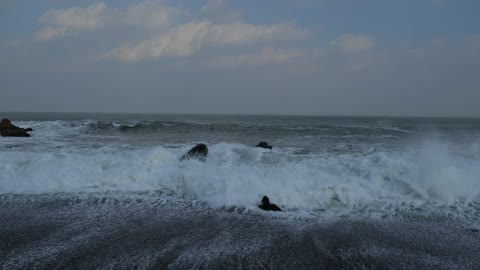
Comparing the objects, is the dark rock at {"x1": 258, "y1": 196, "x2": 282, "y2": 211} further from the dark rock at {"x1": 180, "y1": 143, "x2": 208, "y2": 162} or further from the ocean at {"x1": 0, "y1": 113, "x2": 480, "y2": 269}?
the dark rock at {"x1": 180, "y1": 143, "x2": 208, "y2": 162}

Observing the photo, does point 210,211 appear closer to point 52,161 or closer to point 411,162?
point 52,161

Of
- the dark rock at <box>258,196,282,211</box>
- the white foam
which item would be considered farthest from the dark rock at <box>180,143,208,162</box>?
the dark rock at <box>258,196,282,211</box>

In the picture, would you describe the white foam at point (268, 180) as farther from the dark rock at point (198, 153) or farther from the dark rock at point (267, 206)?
the dark rock at point (198, 153)

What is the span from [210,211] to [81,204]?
2651 mm

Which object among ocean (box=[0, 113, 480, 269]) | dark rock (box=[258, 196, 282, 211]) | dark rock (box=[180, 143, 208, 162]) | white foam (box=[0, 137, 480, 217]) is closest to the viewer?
ocean (box=[0, 113, 480, 269])

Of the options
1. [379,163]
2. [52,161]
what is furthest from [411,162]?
[52,161]

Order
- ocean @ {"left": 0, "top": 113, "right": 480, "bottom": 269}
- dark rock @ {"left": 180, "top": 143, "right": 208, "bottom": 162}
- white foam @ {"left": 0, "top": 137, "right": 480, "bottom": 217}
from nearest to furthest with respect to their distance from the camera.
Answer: ocean @ {"left": 0, "top": 113, "right": 480, "bottom": 269}, white foam @ {"left": 0, "top": 137, "right": 480, "bottom": 217}, dark rock @ {"left": 180, "top": 143, "right": 208, "bottom": 162}

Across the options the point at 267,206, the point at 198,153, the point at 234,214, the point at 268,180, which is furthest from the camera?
the point at 198,153

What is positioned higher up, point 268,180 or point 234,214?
point 268,180

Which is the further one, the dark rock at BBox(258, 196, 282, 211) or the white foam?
the white foam

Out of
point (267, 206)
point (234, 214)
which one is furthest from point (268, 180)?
point (234, 214)

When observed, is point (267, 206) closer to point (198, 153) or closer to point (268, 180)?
point (268, 180)

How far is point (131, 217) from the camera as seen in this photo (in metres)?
5.31

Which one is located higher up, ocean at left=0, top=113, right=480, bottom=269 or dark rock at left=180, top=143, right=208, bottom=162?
dark rock at left=180, top=143, right=208, bottom=162
